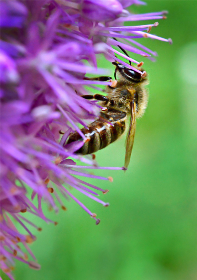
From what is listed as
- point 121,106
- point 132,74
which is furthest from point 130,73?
point 121,106

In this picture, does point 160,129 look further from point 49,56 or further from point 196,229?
point 49,56

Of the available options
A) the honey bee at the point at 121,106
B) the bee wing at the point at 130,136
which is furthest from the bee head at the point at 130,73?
the bee wing at the point at 130,136

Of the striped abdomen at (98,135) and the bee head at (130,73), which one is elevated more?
the bee head at (130,73)

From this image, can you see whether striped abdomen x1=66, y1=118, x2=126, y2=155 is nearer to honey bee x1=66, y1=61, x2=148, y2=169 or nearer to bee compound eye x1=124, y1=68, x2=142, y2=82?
honey bee x1=66, y1=61, x2=148, y2=169

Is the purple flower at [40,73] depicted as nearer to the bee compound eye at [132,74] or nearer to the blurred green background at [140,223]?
the bee compound eye at [132,74]

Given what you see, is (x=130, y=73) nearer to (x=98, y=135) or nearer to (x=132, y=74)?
(x=132, y=74)

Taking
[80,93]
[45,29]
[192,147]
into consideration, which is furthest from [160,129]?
[45,29]

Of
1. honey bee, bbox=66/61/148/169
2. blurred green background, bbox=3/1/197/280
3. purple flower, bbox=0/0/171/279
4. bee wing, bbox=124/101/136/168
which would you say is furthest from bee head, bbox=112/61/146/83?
blurred green background, bbox=3/1/197/280
